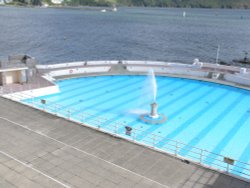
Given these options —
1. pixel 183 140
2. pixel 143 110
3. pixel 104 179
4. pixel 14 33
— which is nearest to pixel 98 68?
pixel 143 110

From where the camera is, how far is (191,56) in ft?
172

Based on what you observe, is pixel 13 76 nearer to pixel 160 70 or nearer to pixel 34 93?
pixel 34 93

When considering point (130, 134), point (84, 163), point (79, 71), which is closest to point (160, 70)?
point (79, 71)

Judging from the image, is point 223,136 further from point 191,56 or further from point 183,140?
point 191,56

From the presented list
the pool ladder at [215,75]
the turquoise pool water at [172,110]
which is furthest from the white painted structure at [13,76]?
the pool ladder at [215,75]

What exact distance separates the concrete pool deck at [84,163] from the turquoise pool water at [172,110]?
5.78 feet

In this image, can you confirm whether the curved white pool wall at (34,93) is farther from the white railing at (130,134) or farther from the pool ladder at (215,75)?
the pool ladder at (215,75)

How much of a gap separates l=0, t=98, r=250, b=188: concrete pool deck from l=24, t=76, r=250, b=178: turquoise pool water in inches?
69.4

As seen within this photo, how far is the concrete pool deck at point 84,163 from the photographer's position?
31.4 feet

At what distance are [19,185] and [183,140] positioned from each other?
1053 cm

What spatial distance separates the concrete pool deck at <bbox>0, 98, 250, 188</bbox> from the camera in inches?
377

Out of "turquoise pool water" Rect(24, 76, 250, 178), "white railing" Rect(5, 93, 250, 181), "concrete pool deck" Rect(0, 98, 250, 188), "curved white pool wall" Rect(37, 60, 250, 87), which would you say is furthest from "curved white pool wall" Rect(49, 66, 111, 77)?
"concrete pool deck" Rect(0, 98, 250, 188)

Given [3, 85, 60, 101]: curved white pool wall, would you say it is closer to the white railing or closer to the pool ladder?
the white railing

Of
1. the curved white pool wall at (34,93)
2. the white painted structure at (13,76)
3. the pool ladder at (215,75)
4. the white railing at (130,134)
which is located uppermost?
the white painted structure at (13,76)
